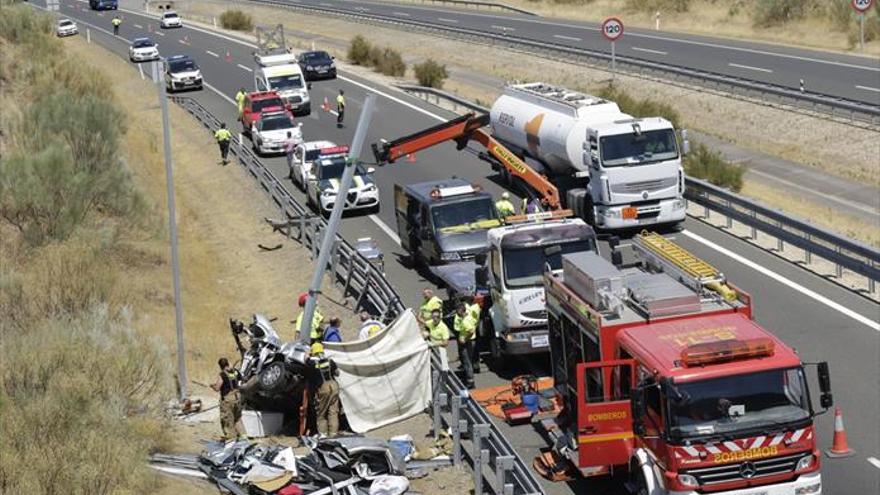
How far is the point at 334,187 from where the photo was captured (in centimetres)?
3403

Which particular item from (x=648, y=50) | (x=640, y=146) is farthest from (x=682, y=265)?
(x=648, y=50)

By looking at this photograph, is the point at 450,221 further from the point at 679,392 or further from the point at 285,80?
the point at 285,80

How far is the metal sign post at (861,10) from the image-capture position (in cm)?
5391

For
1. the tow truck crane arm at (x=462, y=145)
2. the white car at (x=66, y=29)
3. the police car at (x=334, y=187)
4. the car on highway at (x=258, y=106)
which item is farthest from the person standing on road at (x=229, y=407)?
the white car at (x=66, y=29)

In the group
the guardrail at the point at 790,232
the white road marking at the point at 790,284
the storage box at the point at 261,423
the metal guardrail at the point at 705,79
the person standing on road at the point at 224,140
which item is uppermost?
the metal guardrail at the point at 705,79

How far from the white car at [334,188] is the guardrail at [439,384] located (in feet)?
2.73

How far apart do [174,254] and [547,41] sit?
52128mm

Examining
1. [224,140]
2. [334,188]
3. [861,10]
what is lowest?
[334,188]

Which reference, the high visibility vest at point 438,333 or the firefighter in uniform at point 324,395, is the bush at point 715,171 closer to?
Result: the high visibility vest at point 438,333

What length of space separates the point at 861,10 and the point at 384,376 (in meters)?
41.5

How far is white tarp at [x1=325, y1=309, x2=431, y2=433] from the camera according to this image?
19281 millimetres

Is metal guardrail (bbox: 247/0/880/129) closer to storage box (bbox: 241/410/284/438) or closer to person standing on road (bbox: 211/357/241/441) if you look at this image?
storage box (bbox: 241/410/284/438)

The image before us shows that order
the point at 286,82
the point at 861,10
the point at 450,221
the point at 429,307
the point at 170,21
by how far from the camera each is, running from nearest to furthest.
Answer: the point at 429,307 → the point at 450,221 → the point at 286,82 → the point at 861,10 → the point at 170,21

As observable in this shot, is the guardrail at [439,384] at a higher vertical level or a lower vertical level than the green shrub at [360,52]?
lower
